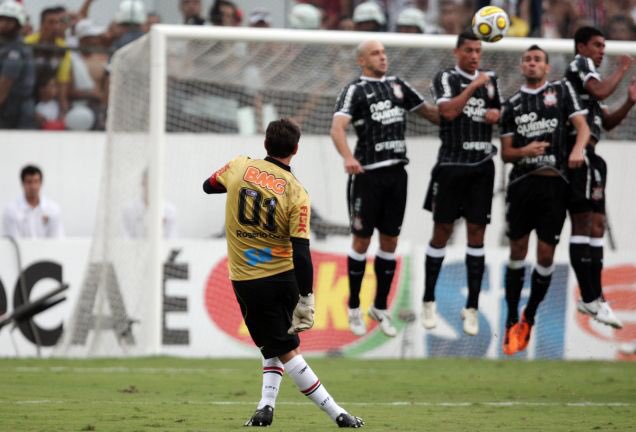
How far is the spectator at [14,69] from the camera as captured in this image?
1958cm

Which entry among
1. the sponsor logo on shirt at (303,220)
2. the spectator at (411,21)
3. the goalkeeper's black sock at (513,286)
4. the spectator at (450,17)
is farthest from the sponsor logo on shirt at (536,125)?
the spectator at (450,17)

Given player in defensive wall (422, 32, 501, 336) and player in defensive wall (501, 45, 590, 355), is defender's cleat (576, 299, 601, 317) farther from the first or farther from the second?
player in defensive wall (422, 32, 501, 336)

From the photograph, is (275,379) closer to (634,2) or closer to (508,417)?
(508,417)

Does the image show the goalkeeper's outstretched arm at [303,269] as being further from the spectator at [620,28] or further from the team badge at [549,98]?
the spectator at [620,28]

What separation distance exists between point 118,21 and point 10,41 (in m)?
1.69

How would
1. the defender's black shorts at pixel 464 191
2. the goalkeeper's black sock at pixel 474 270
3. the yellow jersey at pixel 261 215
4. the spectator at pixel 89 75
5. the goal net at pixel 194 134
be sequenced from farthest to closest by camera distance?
1. the spectator at pixel 89 75
2. the goal net at pixel 194 134
3. the goalkeeper's black sock at pixel 474 270
4. the defender's black shorts at pixel 464 191
5. the yellow jersey at pixel 261 215

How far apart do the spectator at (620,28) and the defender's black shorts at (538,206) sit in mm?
7712

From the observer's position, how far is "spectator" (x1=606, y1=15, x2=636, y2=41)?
20.9 metres

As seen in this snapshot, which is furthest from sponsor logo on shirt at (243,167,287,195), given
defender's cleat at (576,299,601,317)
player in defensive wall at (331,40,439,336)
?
defender's cleat at (576,299,601,317)

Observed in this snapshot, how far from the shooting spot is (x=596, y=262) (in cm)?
1430

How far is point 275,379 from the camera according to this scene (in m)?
10.1

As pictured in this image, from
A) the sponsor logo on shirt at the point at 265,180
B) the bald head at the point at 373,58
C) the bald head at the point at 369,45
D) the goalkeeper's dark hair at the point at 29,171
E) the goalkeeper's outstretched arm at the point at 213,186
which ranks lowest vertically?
the goalkeeper's dark hair at the point at 29,171

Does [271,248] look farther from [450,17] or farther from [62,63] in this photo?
[450,17]

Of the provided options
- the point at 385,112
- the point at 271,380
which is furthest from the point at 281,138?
the point at 385,112
